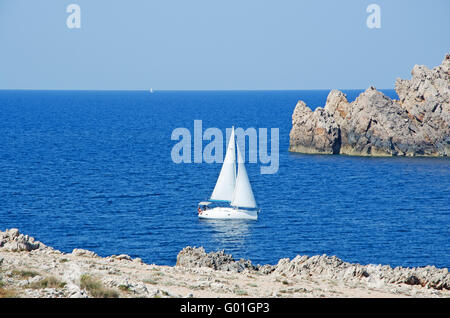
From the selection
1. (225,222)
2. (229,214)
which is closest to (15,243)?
(225,222)

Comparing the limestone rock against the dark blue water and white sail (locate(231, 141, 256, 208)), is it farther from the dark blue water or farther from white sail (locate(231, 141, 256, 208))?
white sail (locate(231, 141, 256, 208))

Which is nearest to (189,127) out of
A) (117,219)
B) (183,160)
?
(183,160)

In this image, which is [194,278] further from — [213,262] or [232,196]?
[232,196]

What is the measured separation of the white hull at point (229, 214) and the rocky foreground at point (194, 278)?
28627 mm

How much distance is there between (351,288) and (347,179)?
61.4 meters

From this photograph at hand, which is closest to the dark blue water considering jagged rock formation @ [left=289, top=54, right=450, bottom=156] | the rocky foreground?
jagged rock formation @ [left=289, top=54, right=450, bottom=156]

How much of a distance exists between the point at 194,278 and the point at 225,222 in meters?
36.4

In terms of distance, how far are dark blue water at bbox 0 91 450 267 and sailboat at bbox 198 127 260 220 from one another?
4.58ft

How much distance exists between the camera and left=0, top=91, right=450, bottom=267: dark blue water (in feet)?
179

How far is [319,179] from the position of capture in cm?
8869

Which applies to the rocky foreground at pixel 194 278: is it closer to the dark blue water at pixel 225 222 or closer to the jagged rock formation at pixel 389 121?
the dark blue water at pixel 225 222

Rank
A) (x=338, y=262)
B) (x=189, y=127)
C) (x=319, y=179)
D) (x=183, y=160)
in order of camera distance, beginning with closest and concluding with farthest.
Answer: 1. (x=338, y=262)
2. (x=319, y=179)
3. (x=183, y=160)
4. (x=189, y=127)

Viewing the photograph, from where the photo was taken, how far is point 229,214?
6625 centimetres
